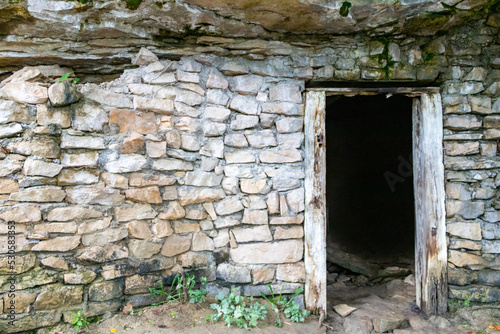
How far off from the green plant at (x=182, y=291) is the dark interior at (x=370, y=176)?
2.71 meters

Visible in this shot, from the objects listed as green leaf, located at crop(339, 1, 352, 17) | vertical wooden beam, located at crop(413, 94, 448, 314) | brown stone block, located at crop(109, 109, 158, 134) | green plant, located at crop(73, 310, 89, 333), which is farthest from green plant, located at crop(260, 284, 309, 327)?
green leaf, located at crop(339, 1, 352, 17)

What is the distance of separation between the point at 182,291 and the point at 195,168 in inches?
37.0

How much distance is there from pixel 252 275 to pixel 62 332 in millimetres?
1351

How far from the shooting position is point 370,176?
197 inches

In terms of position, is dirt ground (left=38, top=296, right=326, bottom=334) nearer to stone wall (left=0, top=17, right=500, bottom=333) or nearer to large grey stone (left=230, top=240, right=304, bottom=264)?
stone wall (left=0, top=17, right=500, bottom=333)

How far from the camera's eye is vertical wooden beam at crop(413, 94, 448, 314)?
2.90 metres

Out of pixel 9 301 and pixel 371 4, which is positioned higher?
pixel 371 4

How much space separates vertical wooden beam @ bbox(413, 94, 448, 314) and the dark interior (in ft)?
4.93

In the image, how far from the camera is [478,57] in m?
2.94

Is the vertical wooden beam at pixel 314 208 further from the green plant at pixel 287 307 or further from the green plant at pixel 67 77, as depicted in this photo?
the green plant at pixel 67 77

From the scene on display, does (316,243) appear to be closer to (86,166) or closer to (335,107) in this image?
(86,166)

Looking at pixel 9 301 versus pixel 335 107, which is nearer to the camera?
pixel 9 301

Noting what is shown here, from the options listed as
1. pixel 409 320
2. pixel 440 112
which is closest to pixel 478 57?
pixel 440 112

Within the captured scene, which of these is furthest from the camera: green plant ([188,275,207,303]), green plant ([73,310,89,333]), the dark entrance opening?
the dark entrance opening
